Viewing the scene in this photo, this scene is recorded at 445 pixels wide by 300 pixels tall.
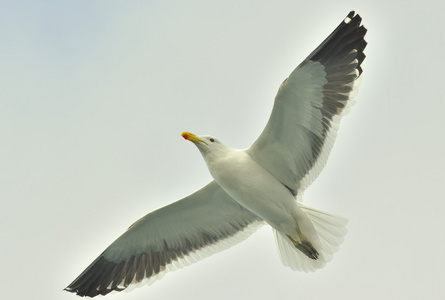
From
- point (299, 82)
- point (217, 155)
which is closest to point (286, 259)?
point (217, 155)

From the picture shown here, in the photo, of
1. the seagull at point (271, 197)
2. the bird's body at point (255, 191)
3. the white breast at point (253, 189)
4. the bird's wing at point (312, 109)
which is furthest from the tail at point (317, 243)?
the bird's wing at point (312, 109)

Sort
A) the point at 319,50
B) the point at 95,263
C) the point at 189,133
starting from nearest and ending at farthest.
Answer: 1. the point at 319,50
2. the point at 189,133
3. the point at 95,263

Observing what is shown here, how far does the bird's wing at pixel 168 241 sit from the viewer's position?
11.6m

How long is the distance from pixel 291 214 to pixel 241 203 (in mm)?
698

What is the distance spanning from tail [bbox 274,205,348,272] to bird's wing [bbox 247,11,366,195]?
0.53 metres

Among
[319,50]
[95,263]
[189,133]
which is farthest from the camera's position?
[95,263]

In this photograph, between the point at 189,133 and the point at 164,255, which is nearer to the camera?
the point at 189,133

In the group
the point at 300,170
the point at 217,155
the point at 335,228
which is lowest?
the point at 335,228

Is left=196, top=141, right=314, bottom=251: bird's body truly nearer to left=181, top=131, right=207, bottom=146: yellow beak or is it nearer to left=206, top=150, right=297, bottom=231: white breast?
left=206, top=150, right=297, bottom=231: white breast

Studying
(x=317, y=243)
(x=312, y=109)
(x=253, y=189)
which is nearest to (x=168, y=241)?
(x=253, y=189)

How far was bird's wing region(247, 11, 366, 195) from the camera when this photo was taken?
10.3 m

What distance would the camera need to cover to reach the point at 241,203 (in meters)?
10.8

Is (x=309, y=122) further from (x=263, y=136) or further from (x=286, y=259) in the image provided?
(x=286, y=259)

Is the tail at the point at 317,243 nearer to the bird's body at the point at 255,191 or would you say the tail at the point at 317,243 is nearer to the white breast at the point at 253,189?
the bird's body at the point at 255,191
